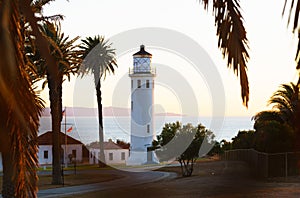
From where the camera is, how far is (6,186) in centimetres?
1866

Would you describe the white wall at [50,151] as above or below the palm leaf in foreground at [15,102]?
below

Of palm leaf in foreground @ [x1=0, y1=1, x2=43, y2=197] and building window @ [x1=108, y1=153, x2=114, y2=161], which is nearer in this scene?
palm leaf in foreground @ [x1=0, y1=1, x2=43, y2=197]

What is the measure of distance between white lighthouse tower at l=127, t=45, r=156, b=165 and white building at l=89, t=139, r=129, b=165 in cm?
243

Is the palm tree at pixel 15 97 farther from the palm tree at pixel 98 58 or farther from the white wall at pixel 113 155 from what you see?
the white wall at pixel 113 155

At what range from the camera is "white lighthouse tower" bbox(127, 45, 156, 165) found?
224 ft

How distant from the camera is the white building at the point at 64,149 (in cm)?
7156

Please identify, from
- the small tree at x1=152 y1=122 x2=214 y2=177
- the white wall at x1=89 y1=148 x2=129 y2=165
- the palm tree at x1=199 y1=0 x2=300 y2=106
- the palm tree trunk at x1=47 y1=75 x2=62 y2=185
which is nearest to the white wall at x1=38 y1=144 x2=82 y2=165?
the white wall at x1=89 y1=148 x2=129 y2=165

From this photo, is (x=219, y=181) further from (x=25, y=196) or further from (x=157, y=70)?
(x=157, y=70)

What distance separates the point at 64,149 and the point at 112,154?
6.77 m

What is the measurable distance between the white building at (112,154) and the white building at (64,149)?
133 cm

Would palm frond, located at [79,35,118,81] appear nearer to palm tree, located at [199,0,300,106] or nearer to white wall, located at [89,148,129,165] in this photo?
white wall, located at [89,148,129,165]

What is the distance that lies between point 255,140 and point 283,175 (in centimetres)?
458

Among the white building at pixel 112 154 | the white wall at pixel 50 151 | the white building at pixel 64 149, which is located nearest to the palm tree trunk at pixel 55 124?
the white building at pixel 64 149

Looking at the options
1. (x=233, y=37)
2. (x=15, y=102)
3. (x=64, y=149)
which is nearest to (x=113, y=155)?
(x=64, y=149)
